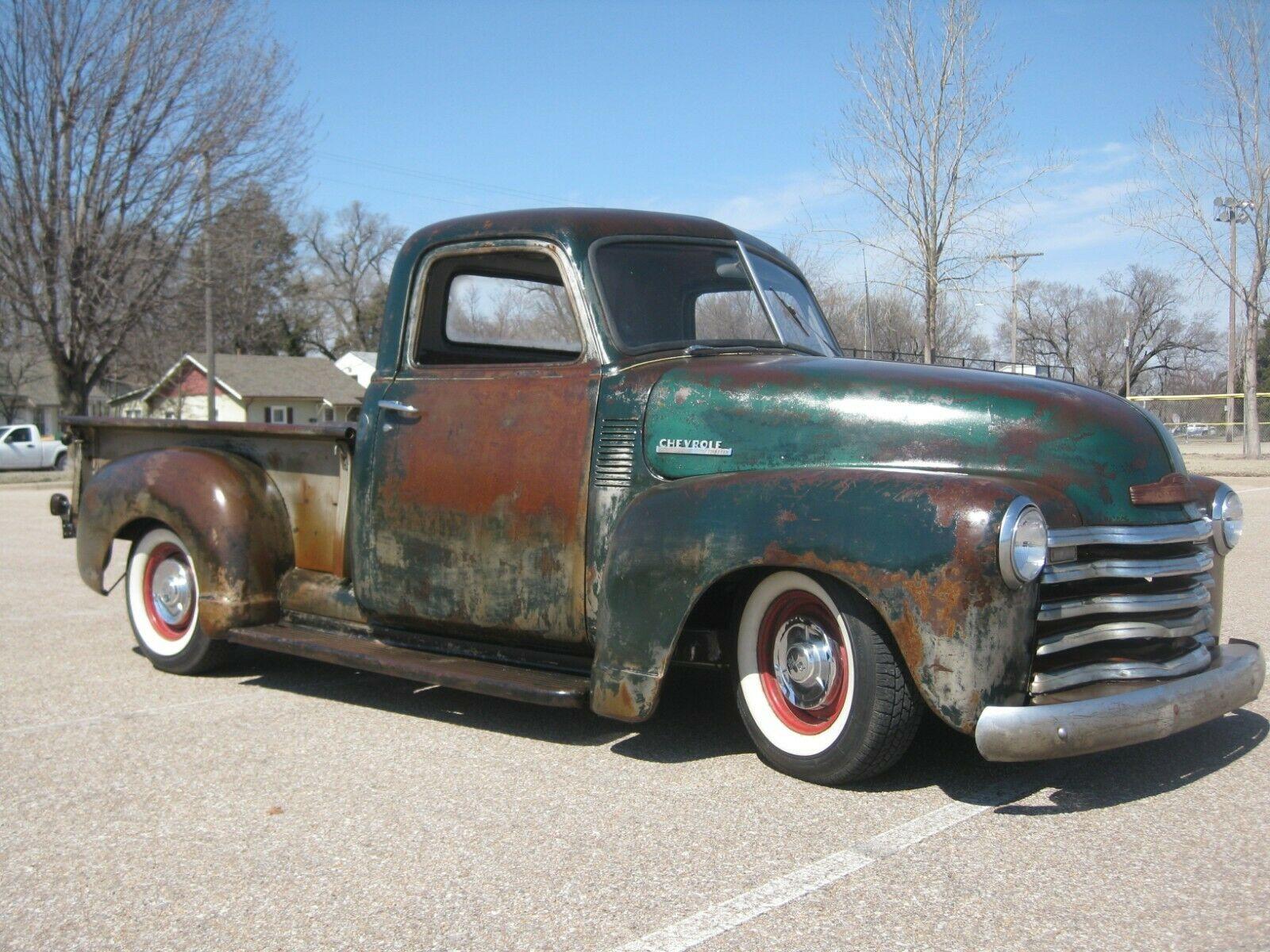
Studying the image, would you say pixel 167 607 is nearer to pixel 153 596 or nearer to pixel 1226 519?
pixel 153 596

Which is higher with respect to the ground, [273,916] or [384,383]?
[384,383]

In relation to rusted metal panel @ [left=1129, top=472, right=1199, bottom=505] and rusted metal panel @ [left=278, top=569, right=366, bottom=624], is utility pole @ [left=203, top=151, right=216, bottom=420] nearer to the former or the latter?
rusted metal panel @ [left=278, top=569, right=366, bottom=624]

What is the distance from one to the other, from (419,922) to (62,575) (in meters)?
8.17

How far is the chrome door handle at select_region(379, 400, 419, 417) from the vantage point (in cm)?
521

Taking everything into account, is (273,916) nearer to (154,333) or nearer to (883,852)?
(883,852)

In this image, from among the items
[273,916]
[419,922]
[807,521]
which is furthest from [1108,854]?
[273,916]

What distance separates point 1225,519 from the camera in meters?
4.50

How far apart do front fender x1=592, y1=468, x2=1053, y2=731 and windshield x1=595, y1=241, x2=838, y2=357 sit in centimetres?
87

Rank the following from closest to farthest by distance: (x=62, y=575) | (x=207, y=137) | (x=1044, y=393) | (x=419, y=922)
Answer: (x=419, y=922) → (x=1044, y=393) → (x=62, y=575) → (x=207, y=137)

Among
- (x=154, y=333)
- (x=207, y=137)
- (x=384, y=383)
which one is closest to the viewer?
(x=384, y=383)

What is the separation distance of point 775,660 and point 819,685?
0.21 metres

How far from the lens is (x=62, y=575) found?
10.1m

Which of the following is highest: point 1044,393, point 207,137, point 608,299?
point 207,137

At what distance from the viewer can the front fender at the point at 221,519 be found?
5676 millimetres
